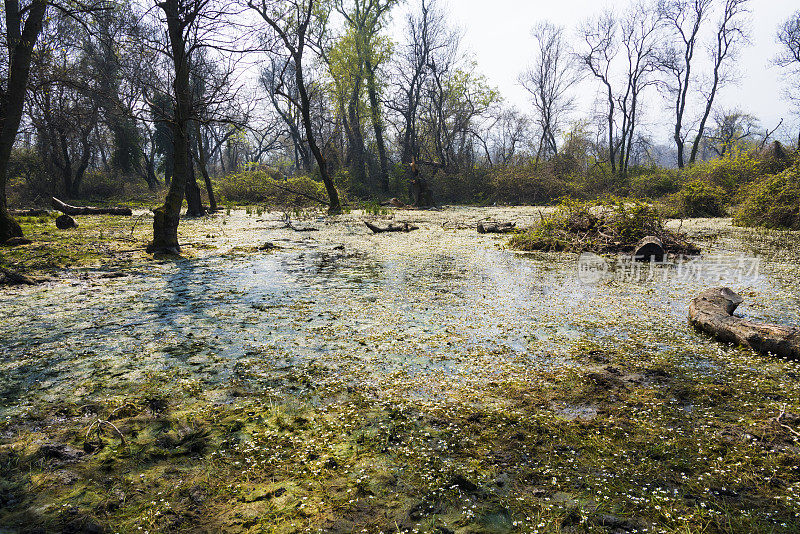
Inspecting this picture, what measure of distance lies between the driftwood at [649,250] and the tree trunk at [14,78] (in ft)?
31.3

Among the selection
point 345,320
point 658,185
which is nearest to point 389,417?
point 345,320

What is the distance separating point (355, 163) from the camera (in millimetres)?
24625

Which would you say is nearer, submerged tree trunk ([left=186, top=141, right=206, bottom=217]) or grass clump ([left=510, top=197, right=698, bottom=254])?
grass clump ([left=510, top=197, right=698, bottom=254])

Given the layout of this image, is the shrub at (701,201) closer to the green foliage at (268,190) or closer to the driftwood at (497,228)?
the driftwood at (497,228)

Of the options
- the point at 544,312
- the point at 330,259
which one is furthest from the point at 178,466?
the point at 330,259

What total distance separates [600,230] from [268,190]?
16.2 m

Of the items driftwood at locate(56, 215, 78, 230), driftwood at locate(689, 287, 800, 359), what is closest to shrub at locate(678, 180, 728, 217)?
driftwood at locate(689, 287, 800, 359)

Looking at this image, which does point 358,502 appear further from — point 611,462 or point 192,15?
point 192,15

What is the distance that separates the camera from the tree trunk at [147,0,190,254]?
18.7ft

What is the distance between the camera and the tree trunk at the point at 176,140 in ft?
18.7

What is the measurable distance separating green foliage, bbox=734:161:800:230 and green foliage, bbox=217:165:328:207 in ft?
46.5

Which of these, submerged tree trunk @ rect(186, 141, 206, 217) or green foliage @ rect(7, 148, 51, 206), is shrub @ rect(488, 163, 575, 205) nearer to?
submerged tree trunk @ rect(186, 141, 206, 217)

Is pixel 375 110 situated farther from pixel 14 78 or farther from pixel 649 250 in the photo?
pixel 649 250

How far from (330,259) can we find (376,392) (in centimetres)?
406
